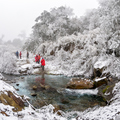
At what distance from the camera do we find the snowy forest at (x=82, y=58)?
3.80 meters

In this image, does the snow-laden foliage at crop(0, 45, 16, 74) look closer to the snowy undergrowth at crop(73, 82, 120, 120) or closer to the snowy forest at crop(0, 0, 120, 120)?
the snowy forest at crop(0, 0, 120, 120)

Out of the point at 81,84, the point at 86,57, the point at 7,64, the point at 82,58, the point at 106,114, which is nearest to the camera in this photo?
the point at 106,114

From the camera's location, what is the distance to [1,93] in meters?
3.56

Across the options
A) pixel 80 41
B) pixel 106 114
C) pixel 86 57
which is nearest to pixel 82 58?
pixel 86 57

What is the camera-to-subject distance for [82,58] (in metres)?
15.1

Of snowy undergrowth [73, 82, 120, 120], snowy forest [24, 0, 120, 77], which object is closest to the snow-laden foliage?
snowy forest [24, 0, 120, 77]

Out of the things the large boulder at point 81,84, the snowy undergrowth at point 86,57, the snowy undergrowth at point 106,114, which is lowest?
the large boulder at point 81,84

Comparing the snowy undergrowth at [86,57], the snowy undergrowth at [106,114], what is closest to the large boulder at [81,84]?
the snowy undergrowth at [86,57]

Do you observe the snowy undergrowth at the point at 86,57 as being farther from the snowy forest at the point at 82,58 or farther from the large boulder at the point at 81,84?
the large boulder at the point at 81,84

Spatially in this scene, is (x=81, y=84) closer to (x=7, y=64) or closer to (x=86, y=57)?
(x=86, y=57)

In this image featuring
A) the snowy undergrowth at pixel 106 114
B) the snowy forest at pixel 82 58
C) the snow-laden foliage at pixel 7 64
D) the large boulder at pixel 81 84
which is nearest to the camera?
the snowy undergrowth at pixel 106 114

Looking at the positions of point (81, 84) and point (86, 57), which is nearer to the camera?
point (81, 84)

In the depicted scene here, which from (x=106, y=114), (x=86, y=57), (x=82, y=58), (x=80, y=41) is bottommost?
(x=106, y=114)

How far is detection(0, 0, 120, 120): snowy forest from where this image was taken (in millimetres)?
3803
